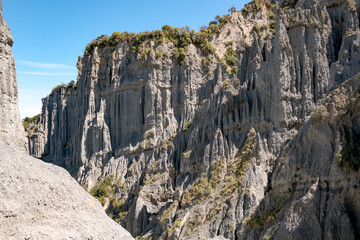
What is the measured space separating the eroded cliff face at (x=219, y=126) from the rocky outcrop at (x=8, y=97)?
1663 cm

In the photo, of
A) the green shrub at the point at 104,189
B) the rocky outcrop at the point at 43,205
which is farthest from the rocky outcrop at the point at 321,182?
the green shrub at the point at 104,189

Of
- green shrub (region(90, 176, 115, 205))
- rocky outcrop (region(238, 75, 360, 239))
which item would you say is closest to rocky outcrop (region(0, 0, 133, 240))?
rocky outcrop (region(238, 75, 360, 239))

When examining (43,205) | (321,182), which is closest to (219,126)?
(321,182)

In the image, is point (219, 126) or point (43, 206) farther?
point (219, 126)

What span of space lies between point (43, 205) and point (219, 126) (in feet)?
103

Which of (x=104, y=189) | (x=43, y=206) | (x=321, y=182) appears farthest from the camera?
(x=104, y=189)

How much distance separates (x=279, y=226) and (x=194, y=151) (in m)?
16.6

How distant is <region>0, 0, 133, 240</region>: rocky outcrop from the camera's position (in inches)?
374

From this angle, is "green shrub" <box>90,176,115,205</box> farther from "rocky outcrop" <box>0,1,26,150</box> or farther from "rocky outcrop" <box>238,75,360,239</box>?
"rocky outcrop" <box>0,1,26,150</box>

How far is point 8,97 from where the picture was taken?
16.4 m

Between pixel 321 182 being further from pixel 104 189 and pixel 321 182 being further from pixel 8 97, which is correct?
pixel 104 189

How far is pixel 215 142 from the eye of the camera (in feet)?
129

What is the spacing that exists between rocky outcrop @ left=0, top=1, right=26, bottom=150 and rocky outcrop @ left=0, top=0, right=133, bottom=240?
197 inches

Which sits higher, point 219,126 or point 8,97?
point 219,126
